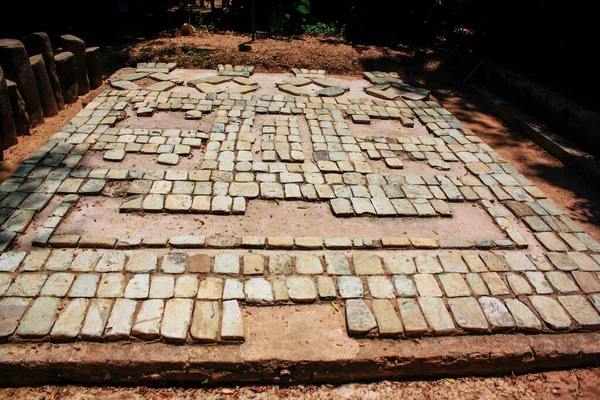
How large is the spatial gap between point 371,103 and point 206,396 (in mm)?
5884

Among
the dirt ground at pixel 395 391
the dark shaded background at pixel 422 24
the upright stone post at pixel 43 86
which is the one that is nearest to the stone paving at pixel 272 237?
the dirt ground at pixel 395 391

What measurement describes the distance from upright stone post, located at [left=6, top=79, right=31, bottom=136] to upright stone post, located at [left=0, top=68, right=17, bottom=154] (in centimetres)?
16

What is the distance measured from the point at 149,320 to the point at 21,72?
457 cm

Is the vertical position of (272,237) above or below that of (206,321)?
above

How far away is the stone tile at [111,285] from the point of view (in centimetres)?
317

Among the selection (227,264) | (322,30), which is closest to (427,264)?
(227,264)

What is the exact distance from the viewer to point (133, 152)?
519 cm

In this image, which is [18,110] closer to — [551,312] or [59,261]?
[59,261]

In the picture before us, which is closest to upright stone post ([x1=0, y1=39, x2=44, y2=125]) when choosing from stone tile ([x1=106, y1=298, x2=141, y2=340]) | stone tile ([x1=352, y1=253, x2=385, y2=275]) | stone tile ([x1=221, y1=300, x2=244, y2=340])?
stone tile ([x1=106, y1=298, x2=141, y2=340])

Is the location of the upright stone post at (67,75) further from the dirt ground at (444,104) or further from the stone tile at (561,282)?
the stone tile at (561,282)

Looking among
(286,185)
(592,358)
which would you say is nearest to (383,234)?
(286,185)

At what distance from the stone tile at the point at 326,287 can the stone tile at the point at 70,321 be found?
6.11 feet

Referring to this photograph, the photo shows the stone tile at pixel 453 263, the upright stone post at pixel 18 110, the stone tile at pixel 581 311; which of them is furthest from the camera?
the upright stone post at pixel 18 110

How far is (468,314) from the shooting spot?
10.6ft
